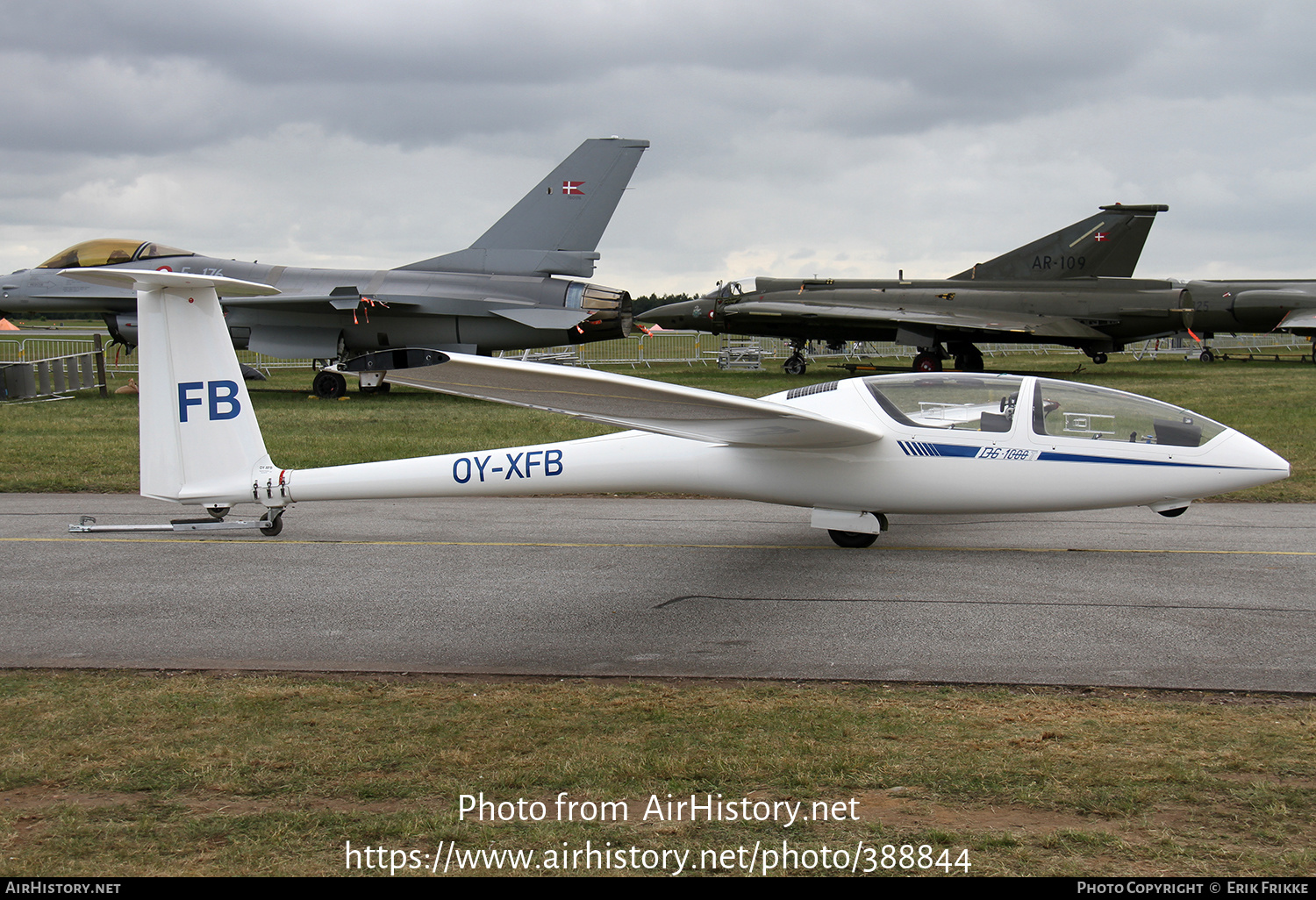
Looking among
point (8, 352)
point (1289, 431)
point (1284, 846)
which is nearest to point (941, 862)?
point (1284, 846)

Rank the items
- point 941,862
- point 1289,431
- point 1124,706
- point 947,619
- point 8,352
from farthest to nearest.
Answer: point 8,352
point 1289,431
point 947,619
point 1124,706
point 941,862

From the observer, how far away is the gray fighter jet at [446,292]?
25.8 meters

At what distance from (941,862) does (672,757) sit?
1.43 m

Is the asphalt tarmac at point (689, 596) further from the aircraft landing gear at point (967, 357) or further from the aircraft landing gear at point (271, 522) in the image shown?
the aircraft landing gear at point (967, 357)

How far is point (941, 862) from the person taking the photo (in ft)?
12.8

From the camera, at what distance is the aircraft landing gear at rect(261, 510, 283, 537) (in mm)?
9562

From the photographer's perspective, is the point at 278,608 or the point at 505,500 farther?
the point at 505,500

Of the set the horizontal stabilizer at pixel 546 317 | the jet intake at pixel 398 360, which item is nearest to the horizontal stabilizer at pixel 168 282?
the jet intake at pixel 398 360

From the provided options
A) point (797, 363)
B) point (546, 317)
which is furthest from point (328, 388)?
point (797, 363)

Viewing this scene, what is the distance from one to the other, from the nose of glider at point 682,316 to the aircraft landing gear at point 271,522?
91.8 feet

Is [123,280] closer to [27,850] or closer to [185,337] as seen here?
[185,337]

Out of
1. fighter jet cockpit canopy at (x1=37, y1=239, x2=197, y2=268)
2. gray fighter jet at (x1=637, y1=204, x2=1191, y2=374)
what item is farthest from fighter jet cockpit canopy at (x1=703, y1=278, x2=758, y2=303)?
fighter jet cockpit canopy at (x1=37, y1=239, x2=197, y2=268)

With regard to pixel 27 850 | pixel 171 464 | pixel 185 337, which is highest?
pixel 185 337

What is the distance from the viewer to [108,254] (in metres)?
26.6
